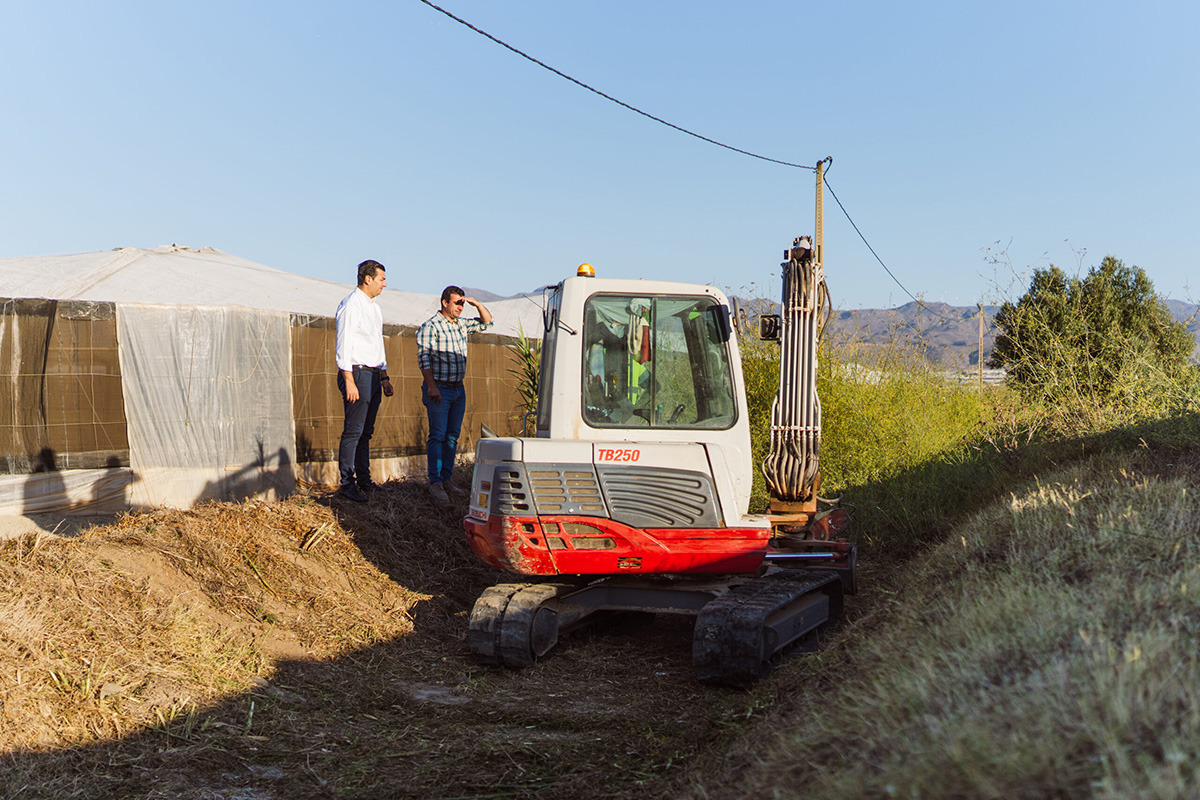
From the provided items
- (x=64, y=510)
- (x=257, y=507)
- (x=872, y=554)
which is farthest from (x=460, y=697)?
(x=64, y=510)

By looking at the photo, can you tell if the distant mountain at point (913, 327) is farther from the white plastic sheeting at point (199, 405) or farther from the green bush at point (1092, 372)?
the white plastic sheeting at point (199, 405)

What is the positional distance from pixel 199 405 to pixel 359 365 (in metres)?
2.62

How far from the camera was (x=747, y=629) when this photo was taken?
175 inches

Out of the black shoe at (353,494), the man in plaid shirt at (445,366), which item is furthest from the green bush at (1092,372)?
the black shoe at (353,494)

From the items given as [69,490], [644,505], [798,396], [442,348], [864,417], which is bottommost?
[69,490]

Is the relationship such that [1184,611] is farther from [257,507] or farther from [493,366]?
[493,366]

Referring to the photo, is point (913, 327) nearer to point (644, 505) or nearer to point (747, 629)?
point (644, 505)

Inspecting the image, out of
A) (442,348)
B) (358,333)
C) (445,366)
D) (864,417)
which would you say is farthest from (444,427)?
(864,417)

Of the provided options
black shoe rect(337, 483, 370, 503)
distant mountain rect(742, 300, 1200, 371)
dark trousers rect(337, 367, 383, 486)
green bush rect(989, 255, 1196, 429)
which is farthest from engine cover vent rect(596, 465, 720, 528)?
distant mountain rect(742, 300, 1200, 371)

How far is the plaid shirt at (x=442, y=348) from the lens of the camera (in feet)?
24.4

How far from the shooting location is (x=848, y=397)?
955 centimetres

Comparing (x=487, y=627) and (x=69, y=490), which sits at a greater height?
(x=69, y=490)

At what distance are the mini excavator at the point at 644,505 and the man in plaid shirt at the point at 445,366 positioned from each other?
5.69 feet

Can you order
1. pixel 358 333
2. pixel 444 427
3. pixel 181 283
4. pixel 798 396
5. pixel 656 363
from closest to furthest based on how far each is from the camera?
pixel 656 363 → pixel 798 396 → pixel 358 333 → pixel 444 427 → pixel 181 283
